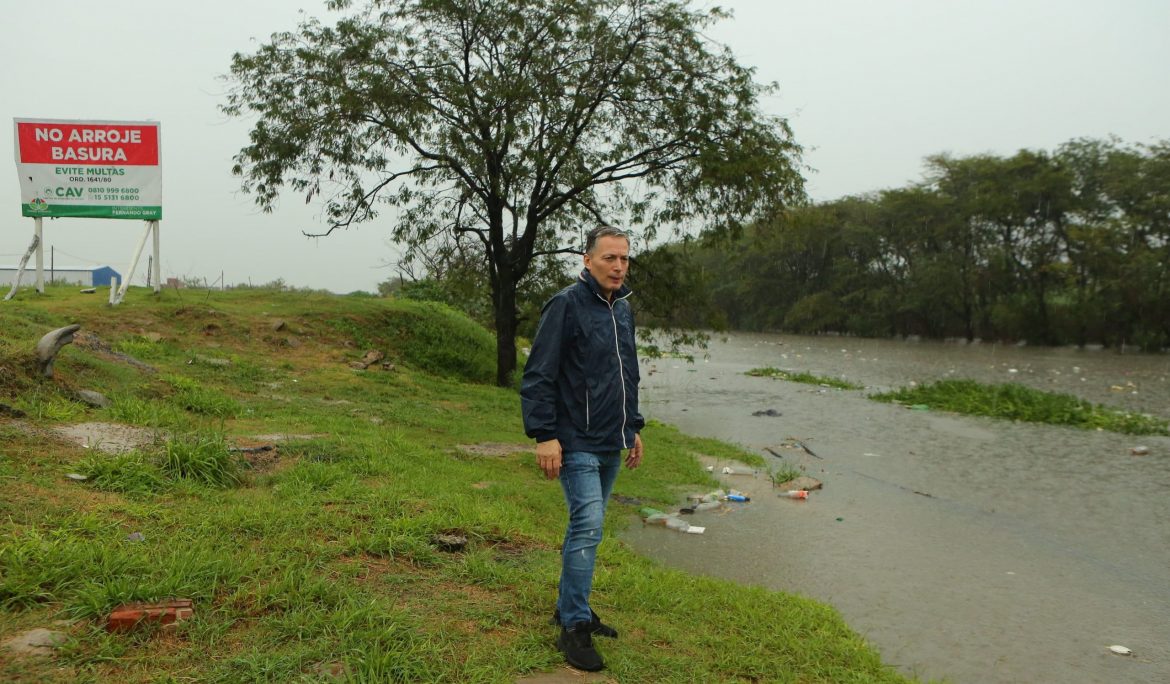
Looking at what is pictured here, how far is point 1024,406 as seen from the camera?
13.4 metres

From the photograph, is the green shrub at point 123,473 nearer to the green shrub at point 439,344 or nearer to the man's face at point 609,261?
the man's face at point 609,261

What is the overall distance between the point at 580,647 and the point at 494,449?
198 inches

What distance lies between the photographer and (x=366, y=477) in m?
5.27

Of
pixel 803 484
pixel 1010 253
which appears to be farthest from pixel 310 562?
pixel 1010 253

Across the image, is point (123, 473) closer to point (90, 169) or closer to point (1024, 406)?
point (90, 169)

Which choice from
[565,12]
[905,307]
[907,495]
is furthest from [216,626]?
[905,307]

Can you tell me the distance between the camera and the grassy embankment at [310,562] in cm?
279

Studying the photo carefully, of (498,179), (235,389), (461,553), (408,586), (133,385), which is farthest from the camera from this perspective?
(498,179)

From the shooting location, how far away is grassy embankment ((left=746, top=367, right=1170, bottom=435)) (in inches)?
471

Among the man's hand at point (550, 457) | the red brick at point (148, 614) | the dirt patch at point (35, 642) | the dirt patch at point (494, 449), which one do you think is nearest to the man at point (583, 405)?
the man's hand at point (550, 457)

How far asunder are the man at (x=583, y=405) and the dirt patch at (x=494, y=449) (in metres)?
4.30

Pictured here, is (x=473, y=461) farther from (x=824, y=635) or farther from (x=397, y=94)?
(x=397, y=94)

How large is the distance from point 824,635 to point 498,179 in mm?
10580

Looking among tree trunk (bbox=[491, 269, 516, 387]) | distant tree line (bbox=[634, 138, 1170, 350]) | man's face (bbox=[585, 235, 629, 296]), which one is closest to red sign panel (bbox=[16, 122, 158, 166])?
tree trunk (bbox=[491, 269, 516, 387])
